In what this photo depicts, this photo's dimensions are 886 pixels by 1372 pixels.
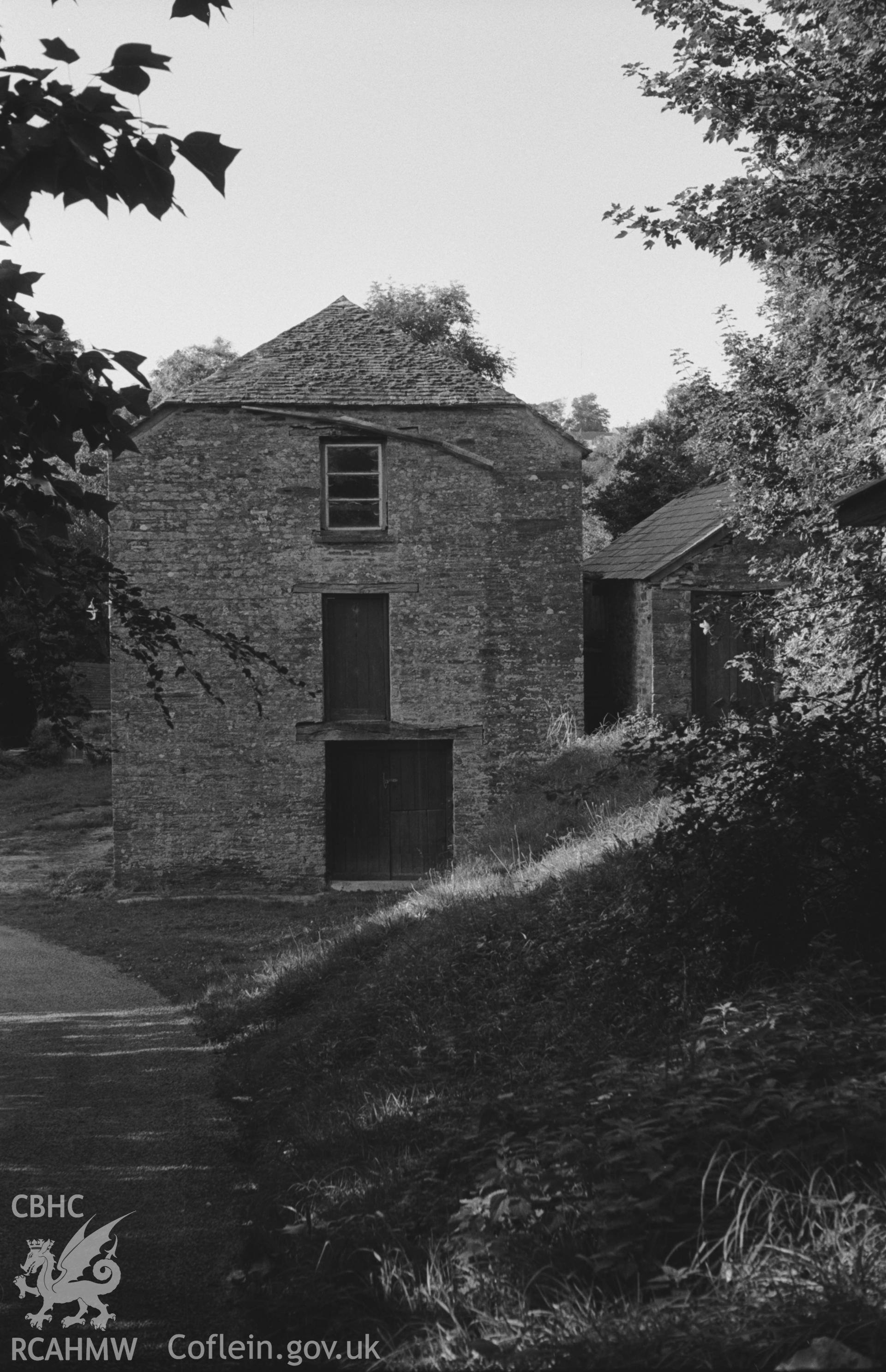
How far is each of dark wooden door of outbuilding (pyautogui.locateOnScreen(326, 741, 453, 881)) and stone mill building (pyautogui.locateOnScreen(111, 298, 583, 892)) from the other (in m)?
0.22

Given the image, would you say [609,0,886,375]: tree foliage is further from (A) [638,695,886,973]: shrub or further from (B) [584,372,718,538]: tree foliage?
(B) [584,372,718,538]: tree foliage

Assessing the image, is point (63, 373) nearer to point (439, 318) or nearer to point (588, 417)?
point (439, 318)

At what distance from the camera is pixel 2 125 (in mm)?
4184

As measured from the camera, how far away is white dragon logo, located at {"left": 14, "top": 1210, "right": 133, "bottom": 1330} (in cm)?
491

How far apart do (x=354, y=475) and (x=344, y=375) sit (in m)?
1.94

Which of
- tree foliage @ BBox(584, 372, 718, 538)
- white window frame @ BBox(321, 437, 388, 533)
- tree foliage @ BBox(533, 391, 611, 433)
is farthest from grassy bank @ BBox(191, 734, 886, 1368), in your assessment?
tree foliage @ BBox(533, 391, 611, 433)

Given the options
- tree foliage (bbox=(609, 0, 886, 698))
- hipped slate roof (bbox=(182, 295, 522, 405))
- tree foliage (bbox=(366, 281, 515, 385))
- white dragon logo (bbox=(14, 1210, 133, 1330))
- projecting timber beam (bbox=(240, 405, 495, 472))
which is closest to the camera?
white dragon logo (bbox=(14, 1210, 133, 1330))

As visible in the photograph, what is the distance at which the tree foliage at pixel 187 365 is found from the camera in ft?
157

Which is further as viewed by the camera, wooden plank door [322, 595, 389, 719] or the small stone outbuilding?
the small stone outbuilding

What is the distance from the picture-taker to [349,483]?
2161 centimetres

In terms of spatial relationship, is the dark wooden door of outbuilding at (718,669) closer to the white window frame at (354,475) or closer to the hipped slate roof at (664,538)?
the hipped slate roof at (664,538)

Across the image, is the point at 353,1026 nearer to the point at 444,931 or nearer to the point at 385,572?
the point at 444,931

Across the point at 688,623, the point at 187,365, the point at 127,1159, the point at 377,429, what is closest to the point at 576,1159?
the point at 127,1159

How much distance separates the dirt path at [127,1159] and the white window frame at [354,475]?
11.4 meters
